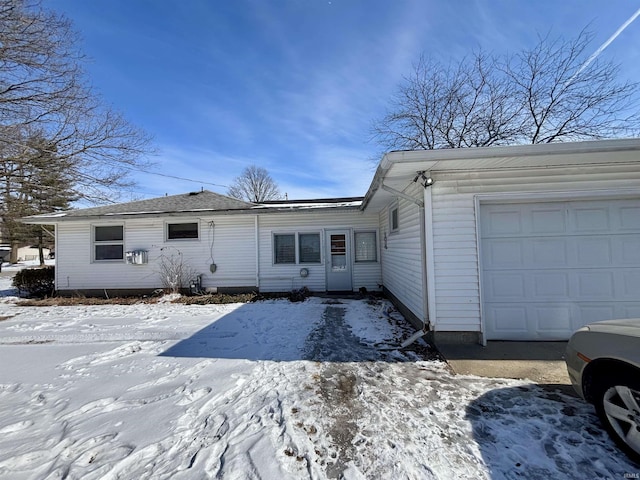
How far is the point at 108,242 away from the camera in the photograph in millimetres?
9305

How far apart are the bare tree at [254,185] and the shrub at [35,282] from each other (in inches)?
897

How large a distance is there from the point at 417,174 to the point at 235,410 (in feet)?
13.3

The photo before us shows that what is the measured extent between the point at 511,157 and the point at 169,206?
10.2 metres

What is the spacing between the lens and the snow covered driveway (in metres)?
1.94

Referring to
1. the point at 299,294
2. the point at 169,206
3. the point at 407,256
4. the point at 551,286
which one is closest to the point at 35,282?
the point at 169,206

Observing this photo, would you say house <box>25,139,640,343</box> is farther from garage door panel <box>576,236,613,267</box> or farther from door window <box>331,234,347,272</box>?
door window <box>331,234,347,272</box>

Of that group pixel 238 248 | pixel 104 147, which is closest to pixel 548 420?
pixel 238 248

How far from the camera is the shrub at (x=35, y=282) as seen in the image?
373 inches

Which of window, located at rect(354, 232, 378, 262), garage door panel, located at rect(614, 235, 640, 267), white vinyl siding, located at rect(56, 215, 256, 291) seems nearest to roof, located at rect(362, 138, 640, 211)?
garage door panel, located at rect(614, 235, 640, 267)

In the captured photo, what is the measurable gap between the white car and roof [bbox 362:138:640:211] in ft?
7.31

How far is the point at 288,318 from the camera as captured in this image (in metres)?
6.06

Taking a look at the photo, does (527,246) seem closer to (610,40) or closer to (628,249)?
(628,249)

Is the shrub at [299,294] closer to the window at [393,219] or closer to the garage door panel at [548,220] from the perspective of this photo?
the window at [393,219]

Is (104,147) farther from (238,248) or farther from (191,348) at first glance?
(191,348)
